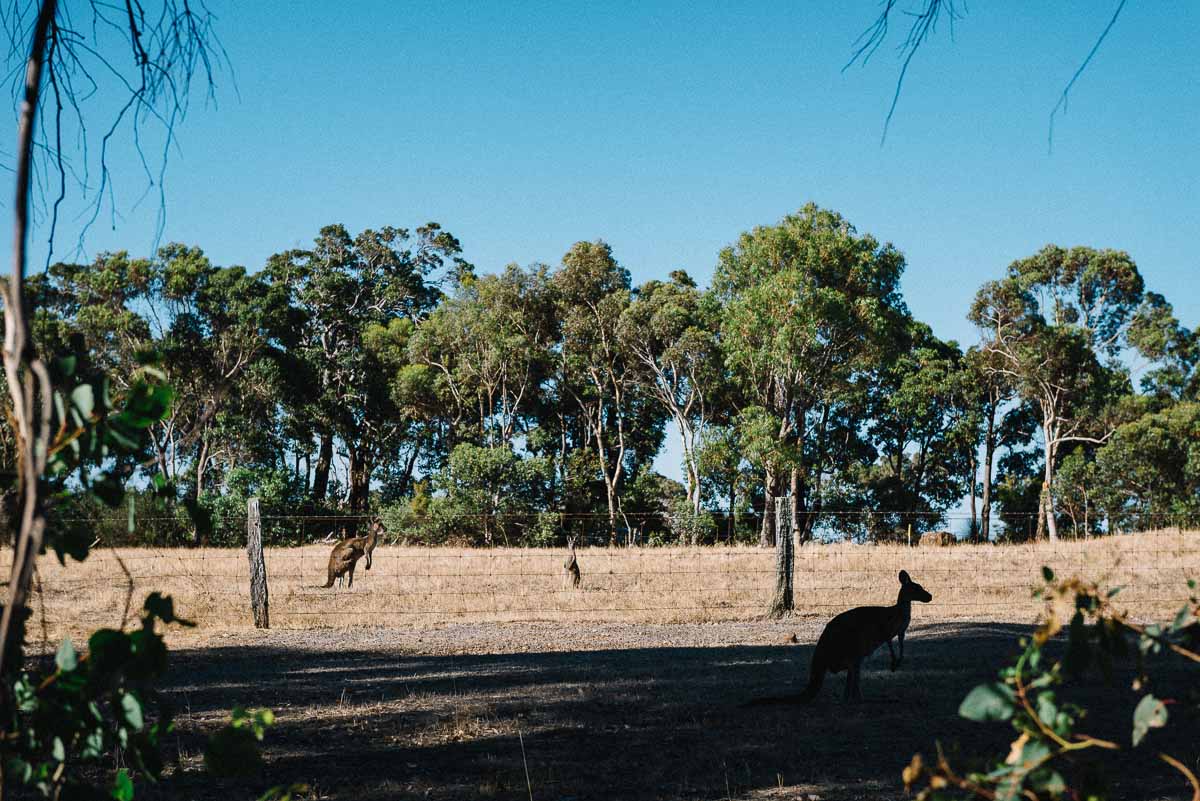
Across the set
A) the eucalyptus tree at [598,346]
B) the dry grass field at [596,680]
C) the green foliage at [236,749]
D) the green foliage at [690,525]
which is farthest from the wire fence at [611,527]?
the green foliage at [236,749]

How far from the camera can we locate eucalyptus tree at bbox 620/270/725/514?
33875 millimetres

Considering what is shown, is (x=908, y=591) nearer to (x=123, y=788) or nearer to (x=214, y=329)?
(x=123, y=788)

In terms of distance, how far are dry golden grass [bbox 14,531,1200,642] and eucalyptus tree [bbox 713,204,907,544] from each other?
975 centimetres

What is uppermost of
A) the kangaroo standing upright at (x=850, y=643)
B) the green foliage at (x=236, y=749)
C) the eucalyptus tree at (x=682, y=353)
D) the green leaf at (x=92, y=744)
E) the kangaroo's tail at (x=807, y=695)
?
the eucalyptus tree at (x=682, y=353)

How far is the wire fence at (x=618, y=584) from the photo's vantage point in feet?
44.9

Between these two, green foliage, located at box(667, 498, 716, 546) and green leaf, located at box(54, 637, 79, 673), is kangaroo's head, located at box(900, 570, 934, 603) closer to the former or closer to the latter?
green leaf, located at box(54, 637, 79, 673)

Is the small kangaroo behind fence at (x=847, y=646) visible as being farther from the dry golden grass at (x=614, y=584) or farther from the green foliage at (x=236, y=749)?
the dry golden grass at (x=614, y=584)

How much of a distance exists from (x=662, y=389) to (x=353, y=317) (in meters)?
12.9

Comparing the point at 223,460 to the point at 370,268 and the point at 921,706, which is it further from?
the point at 921,706

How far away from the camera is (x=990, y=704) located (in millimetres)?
1383

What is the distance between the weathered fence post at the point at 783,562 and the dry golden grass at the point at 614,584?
0.37m

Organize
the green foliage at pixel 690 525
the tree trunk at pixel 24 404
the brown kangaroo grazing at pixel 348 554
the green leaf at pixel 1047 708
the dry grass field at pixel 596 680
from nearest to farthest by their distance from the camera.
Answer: the tree trunk at pixel 24 404, the green leaf at pixel 1047 708, the dry grass field at pixel 596 680, the brown kangaroo grazing at pixel 348 554, the green foliage at pixel 690 525

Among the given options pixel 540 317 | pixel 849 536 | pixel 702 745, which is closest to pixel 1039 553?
pixel 849 536

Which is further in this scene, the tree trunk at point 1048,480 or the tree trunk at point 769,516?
the tree trunk at point 1048,480
